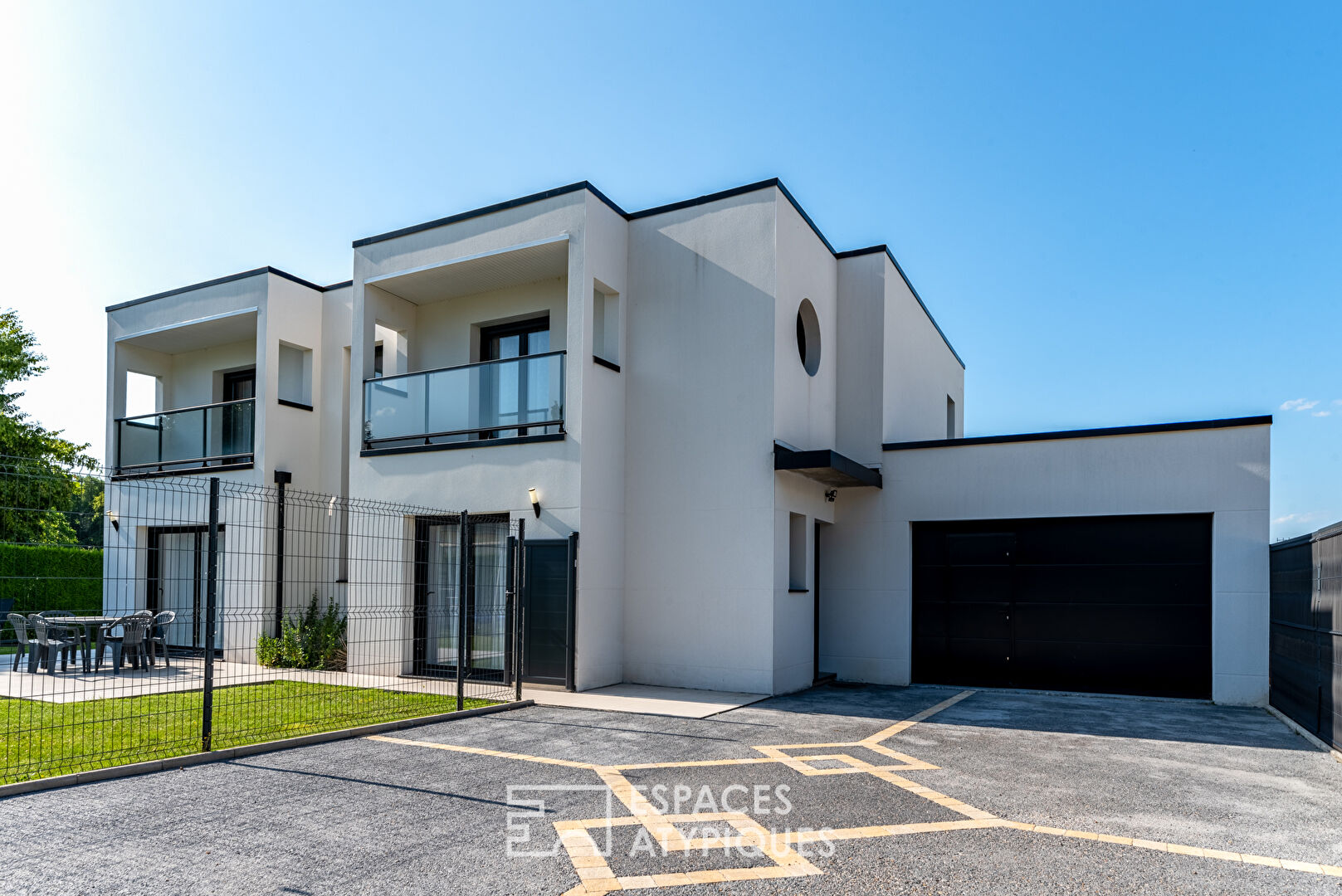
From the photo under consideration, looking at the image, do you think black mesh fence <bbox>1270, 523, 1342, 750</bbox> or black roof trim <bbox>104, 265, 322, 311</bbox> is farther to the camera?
black roof trim <bbox>104, 265, 322, 311</bbox>

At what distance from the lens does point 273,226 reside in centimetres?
1144

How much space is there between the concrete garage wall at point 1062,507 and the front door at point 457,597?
4.99 meters

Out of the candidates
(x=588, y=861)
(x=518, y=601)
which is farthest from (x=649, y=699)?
(x=588, y=861)

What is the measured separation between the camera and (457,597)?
1142cm

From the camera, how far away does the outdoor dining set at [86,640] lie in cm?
1136

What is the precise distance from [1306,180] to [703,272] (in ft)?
33.9

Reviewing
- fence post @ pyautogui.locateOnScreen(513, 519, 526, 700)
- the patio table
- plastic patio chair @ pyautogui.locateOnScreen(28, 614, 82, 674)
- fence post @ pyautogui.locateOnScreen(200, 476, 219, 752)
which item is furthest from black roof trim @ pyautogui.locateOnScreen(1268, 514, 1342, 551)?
plastic patio chair @ pyautogui.locateOnScreen(28, 614, 82, 674)

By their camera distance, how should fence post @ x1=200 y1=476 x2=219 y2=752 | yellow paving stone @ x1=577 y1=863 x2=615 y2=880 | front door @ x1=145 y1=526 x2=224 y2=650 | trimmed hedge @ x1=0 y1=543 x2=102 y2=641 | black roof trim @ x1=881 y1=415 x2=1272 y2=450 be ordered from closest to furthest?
yellow paving stone @ x1=577 y1=863 x2=615 y2=880 → fence post @ x1=200 y1=476 x2=219 y2=752 → black roof trim @ x1=881 y1=415 x2=1272 y2=450 → front door @ x1=145 y1=526 x2=224 y2=650 → trimmed hedge @ x1=0 y1=543 x2=102 y2=641

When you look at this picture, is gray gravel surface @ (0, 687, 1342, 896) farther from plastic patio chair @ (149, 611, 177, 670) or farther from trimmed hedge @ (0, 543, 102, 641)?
trimmed hedge @ (0, 543, 102, 641)

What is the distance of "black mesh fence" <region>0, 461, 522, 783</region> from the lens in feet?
24.4

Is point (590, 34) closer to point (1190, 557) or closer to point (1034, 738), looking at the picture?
point (1034, 738)

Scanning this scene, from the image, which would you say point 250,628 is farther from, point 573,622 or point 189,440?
point 573,622

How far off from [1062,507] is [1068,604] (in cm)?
135

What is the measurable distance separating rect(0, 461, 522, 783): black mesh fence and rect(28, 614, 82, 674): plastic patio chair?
1.3 inches
